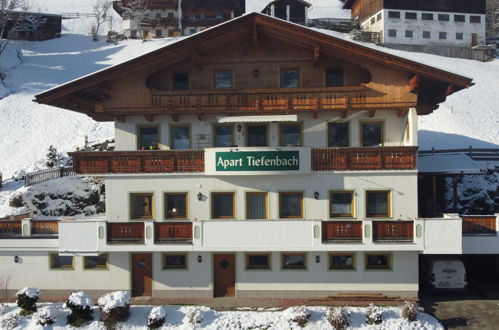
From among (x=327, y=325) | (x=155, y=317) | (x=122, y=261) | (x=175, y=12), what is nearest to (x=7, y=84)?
(x=175, y=12)

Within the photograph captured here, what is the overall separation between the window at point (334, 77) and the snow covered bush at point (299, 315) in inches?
353

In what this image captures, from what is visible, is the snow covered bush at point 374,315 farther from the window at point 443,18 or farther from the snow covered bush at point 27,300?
the window at point 443,18

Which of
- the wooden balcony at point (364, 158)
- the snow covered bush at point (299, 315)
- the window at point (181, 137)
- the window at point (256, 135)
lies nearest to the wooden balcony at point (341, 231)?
the wooden balcony at point (364, 158)

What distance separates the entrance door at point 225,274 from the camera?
17.2 meters

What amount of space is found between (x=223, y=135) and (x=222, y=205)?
2965 millimetres

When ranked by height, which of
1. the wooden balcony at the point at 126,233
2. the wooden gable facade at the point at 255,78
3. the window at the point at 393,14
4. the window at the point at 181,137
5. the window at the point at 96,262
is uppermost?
the window at the point at 393,14

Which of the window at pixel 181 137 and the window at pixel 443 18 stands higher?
the window at pixel 443 18

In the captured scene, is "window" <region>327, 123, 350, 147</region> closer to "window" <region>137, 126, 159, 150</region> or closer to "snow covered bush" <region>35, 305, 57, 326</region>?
"window" <region>137, 126, 159, 150</region>

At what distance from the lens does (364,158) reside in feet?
53.3

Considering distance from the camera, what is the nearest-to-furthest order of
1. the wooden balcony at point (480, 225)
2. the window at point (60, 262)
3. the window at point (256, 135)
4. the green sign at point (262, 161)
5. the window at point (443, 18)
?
the green sign at point (262, 161), the wooden balcony at point (480, 225), the window at point (60, 262), the window at point (256, 135), the window at point (443, 18)

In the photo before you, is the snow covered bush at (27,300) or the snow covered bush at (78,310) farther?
the snow covered bush at (27,300)

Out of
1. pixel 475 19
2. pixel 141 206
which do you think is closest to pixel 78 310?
pixel 141 206

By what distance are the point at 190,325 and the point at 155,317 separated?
1.26 m

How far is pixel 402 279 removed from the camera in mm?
16703
